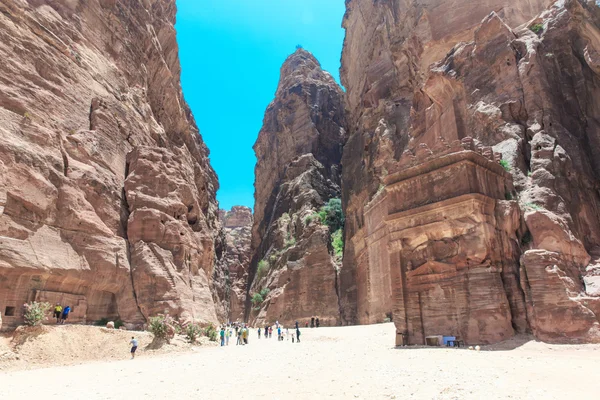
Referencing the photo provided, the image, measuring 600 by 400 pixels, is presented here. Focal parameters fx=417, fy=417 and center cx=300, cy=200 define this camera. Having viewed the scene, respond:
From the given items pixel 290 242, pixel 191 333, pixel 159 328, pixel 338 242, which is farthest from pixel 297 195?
pixel 159 328

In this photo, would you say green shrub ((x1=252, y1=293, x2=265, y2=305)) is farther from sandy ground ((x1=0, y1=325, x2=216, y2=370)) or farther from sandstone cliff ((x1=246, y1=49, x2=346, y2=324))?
sandy ground ((x1=0, y1=325, x2=216, y2=370))

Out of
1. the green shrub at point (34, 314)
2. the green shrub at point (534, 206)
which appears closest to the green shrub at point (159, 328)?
the green shrub at point (34, 314)

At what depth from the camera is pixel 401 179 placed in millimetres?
19844

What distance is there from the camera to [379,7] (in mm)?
56094

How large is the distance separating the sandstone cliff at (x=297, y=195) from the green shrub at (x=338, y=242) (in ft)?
2.58

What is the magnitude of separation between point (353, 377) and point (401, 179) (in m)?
10.9

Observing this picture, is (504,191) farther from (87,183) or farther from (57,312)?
(87,183)

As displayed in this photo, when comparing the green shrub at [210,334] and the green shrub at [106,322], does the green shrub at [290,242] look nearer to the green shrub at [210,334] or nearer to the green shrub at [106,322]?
the green shrub at [210,334]

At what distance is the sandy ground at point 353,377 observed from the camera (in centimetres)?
906

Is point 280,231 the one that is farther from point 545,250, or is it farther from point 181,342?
point 545,250

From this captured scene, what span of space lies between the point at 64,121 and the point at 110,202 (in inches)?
216

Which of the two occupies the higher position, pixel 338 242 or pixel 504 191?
pixel 338 242

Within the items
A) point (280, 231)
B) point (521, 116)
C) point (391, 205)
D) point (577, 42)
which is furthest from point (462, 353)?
point (280, 231)

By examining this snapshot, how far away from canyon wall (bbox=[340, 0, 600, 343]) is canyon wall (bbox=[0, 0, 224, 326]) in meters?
15.4
